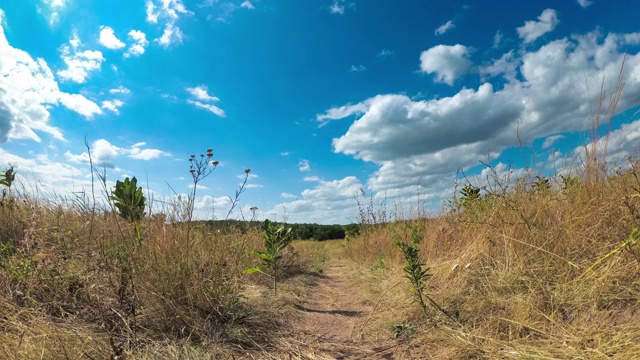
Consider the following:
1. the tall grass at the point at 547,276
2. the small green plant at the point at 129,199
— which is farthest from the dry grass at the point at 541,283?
the small green plant at the point at 129,199

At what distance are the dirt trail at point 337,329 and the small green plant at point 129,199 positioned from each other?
2.10 meters

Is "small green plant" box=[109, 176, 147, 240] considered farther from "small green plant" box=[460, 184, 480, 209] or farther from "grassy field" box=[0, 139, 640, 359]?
"small green plant" box=[460, 184, 480, 209]

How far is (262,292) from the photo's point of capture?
4082 mm

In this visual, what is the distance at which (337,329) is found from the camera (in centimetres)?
317

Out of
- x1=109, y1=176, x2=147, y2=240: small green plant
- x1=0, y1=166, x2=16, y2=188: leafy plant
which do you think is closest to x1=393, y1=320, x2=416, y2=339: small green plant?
x1=109, y1=176, x2=147, y2=240: small green plant

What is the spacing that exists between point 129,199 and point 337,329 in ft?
9.20

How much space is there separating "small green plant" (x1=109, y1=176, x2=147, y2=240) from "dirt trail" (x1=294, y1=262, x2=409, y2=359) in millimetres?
2096

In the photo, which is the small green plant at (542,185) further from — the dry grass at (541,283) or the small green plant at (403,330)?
the small green plant at (403,330)

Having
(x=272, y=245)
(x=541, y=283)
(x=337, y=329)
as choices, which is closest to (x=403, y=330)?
(x=337, y=329)

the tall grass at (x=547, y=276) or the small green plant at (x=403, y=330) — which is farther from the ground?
the tall grass at (x=547, y=276)

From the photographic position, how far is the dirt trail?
254 cm

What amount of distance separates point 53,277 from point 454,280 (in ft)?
11.4

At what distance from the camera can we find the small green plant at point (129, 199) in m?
3.79

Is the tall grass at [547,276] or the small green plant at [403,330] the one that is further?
the small green plant at [403,330]
